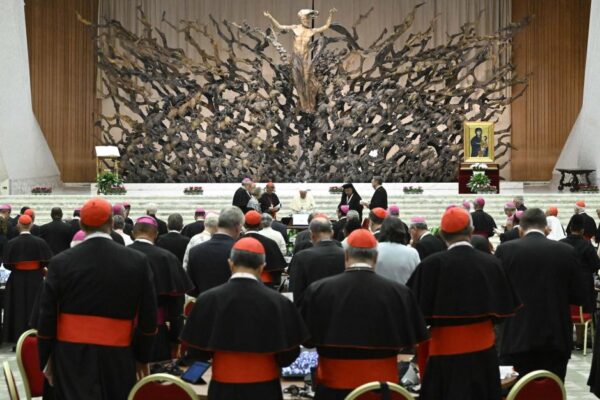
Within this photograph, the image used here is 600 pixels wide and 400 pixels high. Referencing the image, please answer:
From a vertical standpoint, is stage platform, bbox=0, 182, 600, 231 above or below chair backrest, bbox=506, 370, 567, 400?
above

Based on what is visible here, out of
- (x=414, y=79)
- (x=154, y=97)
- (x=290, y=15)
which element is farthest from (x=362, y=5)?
(x=154, y=97)

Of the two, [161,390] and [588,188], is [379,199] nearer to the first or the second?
[588,188]

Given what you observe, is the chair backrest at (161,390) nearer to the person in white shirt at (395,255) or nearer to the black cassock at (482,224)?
the person in white shirt at (395,255)

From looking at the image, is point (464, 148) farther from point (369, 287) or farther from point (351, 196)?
point (369, 287)

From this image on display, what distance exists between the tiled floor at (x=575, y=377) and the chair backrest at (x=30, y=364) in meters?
3.45

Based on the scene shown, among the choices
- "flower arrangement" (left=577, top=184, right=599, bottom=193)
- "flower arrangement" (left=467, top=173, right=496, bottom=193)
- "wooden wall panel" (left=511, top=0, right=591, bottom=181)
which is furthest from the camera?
"wooden wall panel" (left=511, top=0, right=591, bottom=181)

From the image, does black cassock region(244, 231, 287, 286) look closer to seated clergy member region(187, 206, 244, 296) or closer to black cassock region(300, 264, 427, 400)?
seated clergy member region(187, 206, 244, 296)

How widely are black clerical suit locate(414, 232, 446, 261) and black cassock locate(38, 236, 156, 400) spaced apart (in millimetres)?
4075

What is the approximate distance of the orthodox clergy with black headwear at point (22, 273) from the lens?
36.4ft

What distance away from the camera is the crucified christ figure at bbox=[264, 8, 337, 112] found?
26.0 metres

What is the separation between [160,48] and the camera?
2694 centimetres

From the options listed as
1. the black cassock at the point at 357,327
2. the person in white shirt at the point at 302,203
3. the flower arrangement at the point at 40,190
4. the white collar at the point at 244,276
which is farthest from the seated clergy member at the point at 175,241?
the flower arrangement at the point at 40,190

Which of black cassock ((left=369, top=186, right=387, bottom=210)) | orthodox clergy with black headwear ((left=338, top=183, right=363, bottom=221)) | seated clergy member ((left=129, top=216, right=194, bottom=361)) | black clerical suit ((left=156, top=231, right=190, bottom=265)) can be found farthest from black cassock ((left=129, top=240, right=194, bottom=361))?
black cassock ((left=369, top=186, right=387, bottom=210))

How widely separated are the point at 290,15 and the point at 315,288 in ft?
88.3
